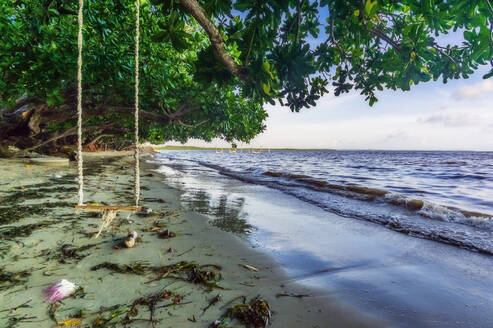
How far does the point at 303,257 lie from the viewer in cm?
324

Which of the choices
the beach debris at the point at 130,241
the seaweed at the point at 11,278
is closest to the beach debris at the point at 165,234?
the beach debris at the point at 130,241

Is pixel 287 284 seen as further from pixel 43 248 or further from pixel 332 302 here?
pixel 43 248

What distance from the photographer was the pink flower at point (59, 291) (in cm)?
202

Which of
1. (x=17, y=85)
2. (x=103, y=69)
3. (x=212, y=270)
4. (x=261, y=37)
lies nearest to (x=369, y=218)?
(x=212, y=270)

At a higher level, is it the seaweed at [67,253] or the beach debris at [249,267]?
the seaweed at [67,253]

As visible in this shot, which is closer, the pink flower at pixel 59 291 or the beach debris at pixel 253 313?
the beach debris at pixel 253 313

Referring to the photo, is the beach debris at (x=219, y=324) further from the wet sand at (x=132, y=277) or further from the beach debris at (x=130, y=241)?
the beach debris at (x=130, y=241)

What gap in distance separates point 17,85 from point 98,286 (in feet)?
23.9

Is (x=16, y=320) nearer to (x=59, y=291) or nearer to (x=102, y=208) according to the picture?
(x=59, y=291)

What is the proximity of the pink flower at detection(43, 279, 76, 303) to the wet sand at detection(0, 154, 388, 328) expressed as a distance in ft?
0.18

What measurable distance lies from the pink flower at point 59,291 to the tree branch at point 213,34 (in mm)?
2668

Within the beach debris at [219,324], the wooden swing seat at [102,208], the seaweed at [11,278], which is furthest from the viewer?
the wooden swing seat at [102,208]

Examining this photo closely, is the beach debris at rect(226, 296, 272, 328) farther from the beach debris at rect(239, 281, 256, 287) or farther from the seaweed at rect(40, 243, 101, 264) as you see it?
the seaweed at rect(40, 243, 101, 264)

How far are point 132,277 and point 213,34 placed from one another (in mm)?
2703
